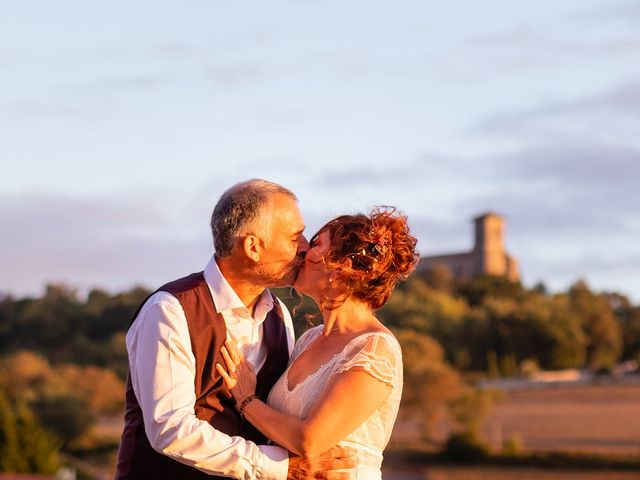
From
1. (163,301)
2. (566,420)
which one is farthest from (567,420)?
(163,301)

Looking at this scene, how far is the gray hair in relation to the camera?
9.95ft

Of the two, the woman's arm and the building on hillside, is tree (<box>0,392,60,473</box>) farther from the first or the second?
the building on hillside

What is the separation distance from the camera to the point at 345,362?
9.80 ft

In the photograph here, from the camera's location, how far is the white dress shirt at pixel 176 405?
288 cm

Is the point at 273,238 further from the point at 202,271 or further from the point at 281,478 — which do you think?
the point at 281,478

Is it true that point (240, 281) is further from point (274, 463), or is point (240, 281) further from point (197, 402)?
point (274, 463)

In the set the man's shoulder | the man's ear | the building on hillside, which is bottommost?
the man's shoulder

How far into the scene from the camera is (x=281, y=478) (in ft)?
9.68

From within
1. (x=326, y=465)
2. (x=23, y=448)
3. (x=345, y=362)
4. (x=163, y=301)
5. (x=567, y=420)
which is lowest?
(x=567, y=420)

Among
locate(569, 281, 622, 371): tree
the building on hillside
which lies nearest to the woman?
locate(569, 281, 622, 371): tree

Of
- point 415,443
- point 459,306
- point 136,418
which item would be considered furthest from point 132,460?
point 459,306

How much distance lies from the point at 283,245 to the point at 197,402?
436 mm

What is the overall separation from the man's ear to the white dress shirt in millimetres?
215

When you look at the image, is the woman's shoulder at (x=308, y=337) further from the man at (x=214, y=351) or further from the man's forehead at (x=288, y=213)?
the man's forehead at (x=288, y=213)
